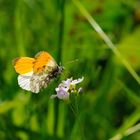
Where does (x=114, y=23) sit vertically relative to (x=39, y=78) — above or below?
above

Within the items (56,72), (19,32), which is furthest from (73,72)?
(56,72)

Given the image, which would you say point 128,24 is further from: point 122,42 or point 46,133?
point 46,133

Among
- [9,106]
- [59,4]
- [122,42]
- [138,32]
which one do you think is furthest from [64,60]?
[138,32]

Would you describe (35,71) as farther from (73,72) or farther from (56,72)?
(73,72)

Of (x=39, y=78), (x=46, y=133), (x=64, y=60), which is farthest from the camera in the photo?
(x=64, y=60)

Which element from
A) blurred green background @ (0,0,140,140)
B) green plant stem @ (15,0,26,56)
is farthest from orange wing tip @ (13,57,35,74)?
green plant stem @ (15,0,26,56)

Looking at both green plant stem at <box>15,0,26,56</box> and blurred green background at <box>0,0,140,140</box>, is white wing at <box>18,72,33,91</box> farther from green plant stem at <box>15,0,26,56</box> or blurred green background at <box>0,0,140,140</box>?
green plant stem at <box>15,0,26,56</box>
